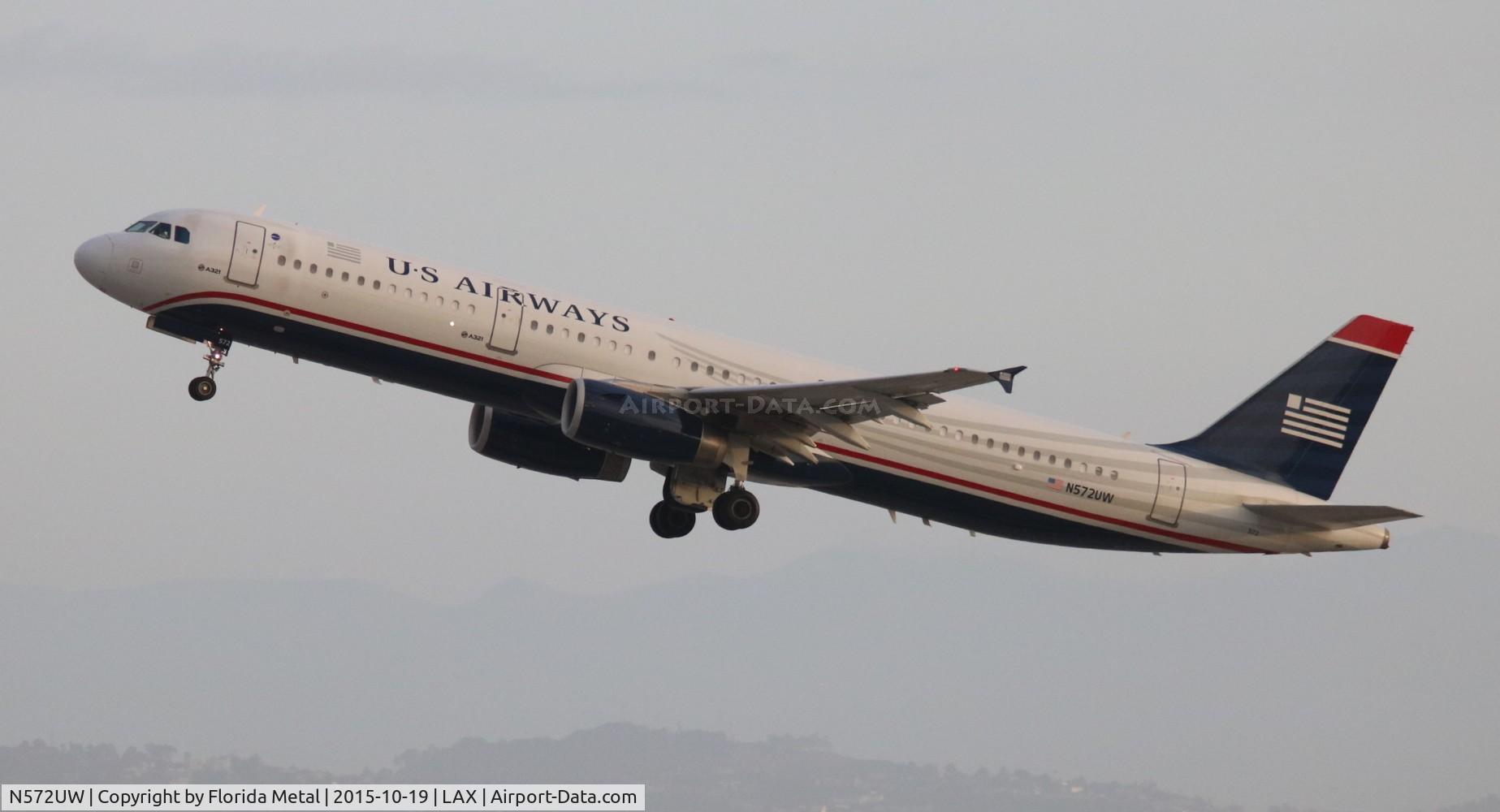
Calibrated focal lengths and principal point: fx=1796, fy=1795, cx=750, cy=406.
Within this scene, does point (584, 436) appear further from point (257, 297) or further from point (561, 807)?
point (561, 807)

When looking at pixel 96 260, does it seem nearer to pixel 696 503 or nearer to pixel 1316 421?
pixel 696 503

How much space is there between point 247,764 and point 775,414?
136m

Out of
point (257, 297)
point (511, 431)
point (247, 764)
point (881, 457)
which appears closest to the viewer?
point (257, 297)

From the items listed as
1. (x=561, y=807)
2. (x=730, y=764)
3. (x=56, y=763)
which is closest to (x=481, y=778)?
(x=730, y=764)

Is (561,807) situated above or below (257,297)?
below

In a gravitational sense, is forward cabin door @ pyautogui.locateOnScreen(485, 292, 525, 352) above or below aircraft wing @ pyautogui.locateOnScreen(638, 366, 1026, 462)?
above

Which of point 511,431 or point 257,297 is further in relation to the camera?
point 511,431

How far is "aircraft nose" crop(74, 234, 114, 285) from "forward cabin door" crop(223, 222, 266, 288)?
105 inches

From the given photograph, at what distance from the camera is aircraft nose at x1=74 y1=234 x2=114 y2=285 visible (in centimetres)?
3841

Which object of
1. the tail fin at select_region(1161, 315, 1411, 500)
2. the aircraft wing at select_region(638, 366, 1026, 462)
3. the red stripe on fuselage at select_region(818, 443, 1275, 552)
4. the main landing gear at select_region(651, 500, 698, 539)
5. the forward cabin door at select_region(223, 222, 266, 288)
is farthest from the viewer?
the tail fin at select_region(1161, 315, 1411, 500)

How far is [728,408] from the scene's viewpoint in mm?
39594

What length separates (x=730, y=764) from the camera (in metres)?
200

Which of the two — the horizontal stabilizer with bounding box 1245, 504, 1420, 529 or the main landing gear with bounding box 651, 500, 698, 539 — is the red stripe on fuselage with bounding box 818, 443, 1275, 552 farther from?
the main landing gear with bounding box 651, 500, 698, 539
